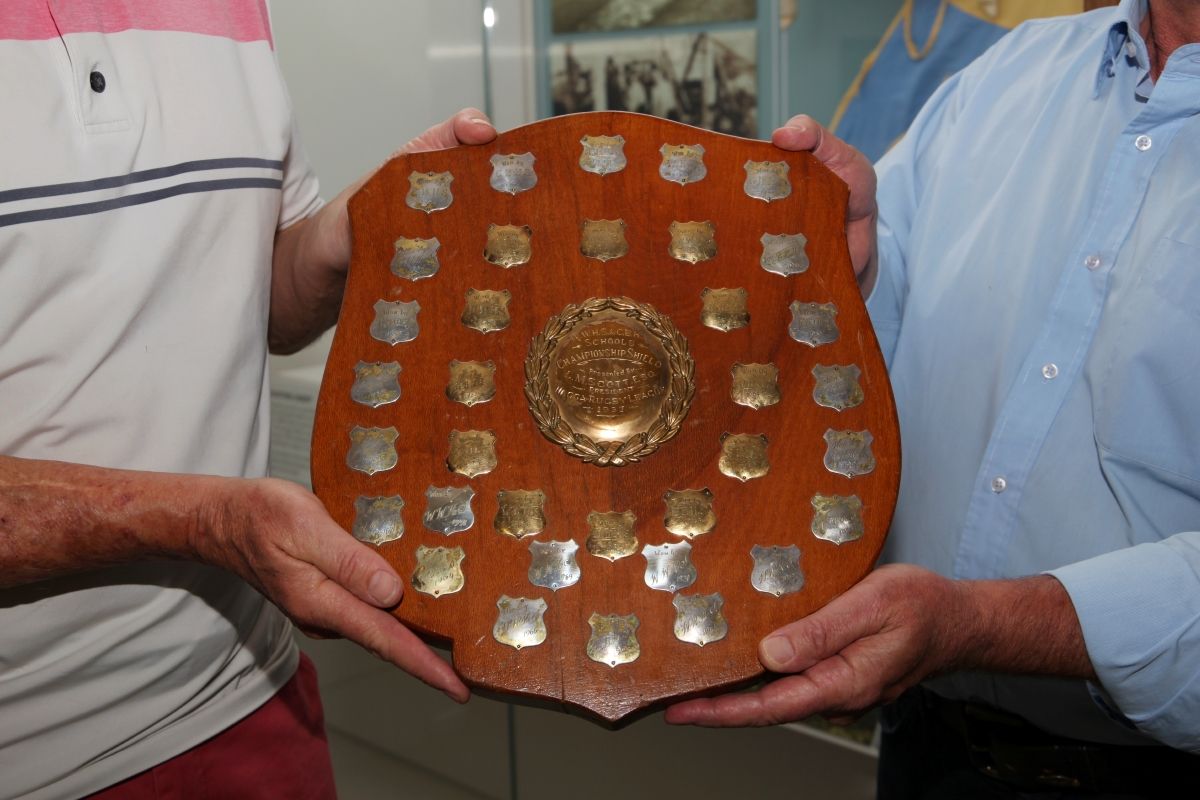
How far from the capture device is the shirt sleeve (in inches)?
45.8

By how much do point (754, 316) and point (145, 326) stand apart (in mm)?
693

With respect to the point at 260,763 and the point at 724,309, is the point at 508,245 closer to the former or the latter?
the point at 724,309

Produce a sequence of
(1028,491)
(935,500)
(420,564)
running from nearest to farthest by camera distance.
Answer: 1. (420,564)
2. (1028,491)
3. (935,500)

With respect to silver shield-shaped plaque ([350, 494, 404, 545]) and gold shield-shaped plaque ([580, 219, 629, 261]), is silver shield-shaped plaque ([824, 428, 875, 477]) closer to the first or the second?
gold shield-shaped plaque ([580, 219, 629, 261])

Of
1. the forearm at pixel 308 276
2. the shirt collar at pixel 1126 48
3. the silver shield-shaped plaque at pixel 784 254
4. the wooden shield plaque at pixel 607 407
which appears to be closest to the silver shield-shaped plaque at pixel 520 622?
the wooden shield plaque at pixel 607 407

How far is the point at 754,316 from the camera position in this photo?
1190 mm

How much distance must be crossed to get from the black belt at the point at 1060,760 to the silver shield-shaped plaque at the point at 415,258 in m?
0.91

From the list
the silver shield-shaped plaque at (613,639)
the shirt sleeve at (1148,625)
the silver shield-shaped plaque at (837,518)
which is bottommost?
the shirt sleeve at (1148,625)

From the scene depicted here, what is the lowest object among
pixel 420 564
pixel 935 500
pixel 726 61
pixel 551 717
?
pixel 551 717

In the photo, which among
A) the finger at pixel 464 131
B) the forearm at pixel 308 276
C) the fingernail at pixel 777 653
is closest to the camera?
the fingernail at pixel 777 653

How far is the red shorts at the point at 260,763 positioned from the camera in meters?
1.31

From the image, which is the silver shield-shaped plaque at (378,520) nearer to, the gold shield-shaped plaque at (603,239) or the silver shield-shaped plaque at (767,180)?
the gold shield-shaped plaque at (603,239)

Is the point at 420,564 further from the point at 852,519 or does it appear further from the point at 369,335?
the point at 852,519

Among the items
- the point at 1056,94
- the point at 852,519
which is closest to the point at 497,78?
the point at 1056,94
